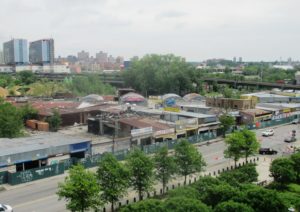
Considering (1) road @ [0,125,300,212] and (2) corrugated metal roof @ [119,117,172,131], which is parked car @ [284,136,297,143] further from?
(2) corrugated metal roof @ [119,117,172,131]

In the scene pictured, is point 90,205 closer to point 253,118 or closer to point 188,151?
point 188,151

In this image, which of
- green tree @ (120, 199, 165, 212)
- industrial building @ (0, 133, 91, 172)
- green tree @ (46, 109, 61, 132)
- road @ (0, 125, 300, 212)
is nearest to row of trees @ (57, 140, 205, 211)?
road @ (0, 125, 300, 212)

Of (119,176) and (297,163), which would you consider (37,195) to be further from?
(297,163)

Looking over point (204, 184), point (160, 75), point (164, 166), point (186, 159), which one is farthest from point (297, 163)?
point (160, 75)

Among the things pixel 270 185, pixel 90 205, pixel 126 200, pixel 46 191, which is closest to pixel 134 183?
pixel 126 200

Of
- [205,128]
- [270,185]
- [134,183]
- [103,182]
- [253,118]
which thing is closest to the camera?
[103,182]

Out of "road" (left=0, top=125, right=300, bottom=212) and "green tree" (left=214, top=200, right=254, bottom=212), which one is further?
"road" (left=0, top=125, right=300, bottom=212)
